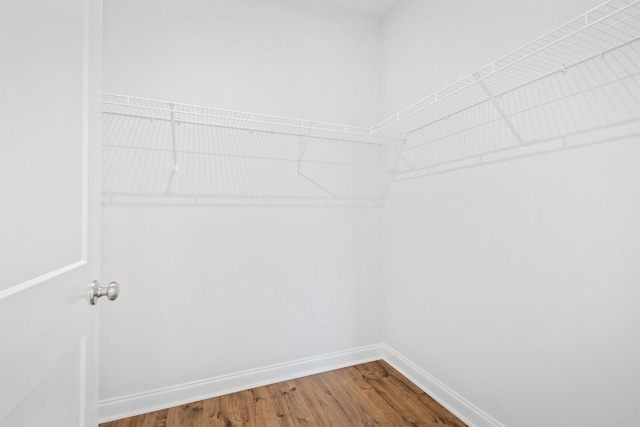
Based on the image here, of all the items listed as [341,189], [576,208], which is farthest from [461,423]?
[341,189]

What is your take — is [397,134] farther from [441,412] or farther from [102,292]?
[102,292]

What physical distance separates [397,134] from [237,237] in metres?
1.32

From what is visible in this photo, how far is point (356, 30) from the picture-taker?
7.41 ft

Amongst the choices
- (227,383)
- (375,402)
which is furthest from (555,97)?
(227,383)

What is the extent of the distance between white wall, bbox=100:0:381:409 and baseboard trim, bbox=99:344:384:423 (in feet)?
0.14

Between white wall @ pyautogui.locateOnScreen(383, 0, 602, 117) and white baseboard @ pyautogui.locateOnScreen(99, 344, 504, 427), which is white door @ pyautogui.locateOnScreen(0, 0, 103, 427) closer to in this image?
white baseboard @ pyautogui.locateOnScreen(99, 344, 504, 427)

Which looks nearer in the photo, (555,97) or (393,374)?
(555,97)

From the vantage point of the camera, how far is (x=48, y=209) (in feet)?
1.87

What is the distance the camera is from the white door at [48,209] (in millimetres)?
450

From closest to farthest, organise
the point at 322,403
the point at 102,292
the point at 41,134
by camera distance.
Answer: the point at 41,134 → the point at 102,292 → the point at 322,403

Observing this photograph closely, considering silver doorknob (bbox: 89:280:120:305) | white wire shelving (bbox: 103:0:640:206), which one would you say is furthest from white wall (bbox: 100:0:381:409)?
silver doorknob (bbox: 89:280:120:305)

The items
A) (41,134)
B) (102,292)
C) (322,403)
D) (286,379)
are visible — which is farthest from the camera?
(286,379)

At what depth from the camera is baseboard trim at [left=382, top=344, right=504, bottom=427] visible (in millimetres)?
1487

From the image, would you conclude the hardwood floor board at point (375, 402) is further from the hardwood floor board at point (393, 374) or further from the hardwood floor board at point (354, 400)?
the hardwood floor board at point (393, 374)
